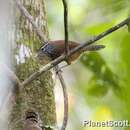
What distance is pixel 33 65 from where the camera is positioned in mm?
2229

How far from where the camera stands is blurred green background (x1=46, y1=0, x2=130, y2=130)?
2658 millimetres

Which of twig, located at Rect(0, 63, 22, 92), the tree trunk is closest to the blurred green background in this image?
the tree trunk

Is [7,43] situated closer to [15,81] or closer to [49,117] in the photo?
[49,117]

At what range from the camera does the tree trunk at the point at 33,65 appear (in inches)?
83.9

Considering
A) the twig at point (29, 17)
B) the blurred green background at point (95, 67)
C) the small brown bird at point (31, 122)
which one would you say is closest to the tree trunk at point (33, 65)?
the twig at point (29, 17)

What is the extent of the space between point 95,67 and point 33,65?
2.56 ft

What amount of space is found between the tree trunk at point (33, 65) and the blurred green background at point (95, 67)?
0.36m

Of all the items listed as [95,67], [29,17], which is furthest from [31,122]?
[95,67]

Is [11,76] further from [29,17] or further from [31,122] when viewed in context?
[29,17]

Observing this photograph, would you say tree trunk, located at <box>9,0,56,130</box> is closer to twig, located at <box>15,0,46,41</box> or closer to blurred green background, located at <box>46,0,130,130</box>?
twig, located at <box>15,0,46,41</box>

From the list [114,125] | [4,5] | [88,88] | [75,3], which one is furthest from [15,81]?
[75,3]

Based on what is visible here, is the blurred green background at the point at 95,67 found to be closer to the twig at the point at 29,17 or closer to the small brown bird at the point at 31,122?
the twig at the point at 29,17

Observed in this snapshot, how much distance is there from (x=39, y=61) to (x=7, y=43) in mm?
197

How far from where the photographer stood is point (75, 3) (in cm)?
346
